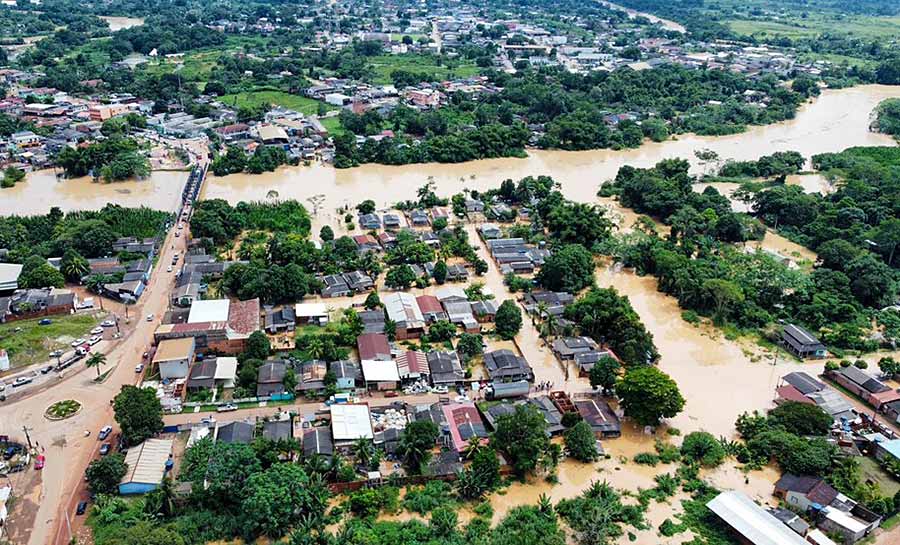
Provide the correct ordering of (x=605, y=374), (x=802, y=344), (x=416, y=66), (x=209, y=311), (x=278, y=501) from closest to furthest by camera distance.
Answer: (x=278, y=501), (x=605, y=374), (x=802, y=344), (x=209, y=311), (x=416, y=66)

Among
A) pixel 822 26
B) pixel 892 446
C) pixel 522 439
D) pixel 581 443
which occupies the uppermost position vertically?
pixel 522 439

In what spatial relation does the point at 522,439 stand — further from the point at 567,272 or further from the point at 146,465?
the point at 567,272

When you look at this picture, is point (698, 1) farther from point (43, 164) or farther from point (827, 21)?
point (43, 164)

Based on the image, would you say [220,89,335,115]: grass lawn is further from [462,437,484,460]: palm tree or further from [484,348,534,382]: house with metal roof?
[462,437,484,460]: palm tree

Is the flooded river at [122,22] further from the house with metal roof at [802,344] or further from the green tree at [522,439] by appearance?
the house with metal roof at [802,344]

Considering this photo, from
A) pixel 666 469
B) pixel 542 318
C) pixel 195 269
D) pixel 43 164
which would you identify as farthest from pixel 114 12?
pixel 666 469

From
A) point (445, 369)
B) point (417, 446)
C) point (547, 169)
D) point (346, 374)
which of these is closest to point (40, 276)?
point (346, 374)
